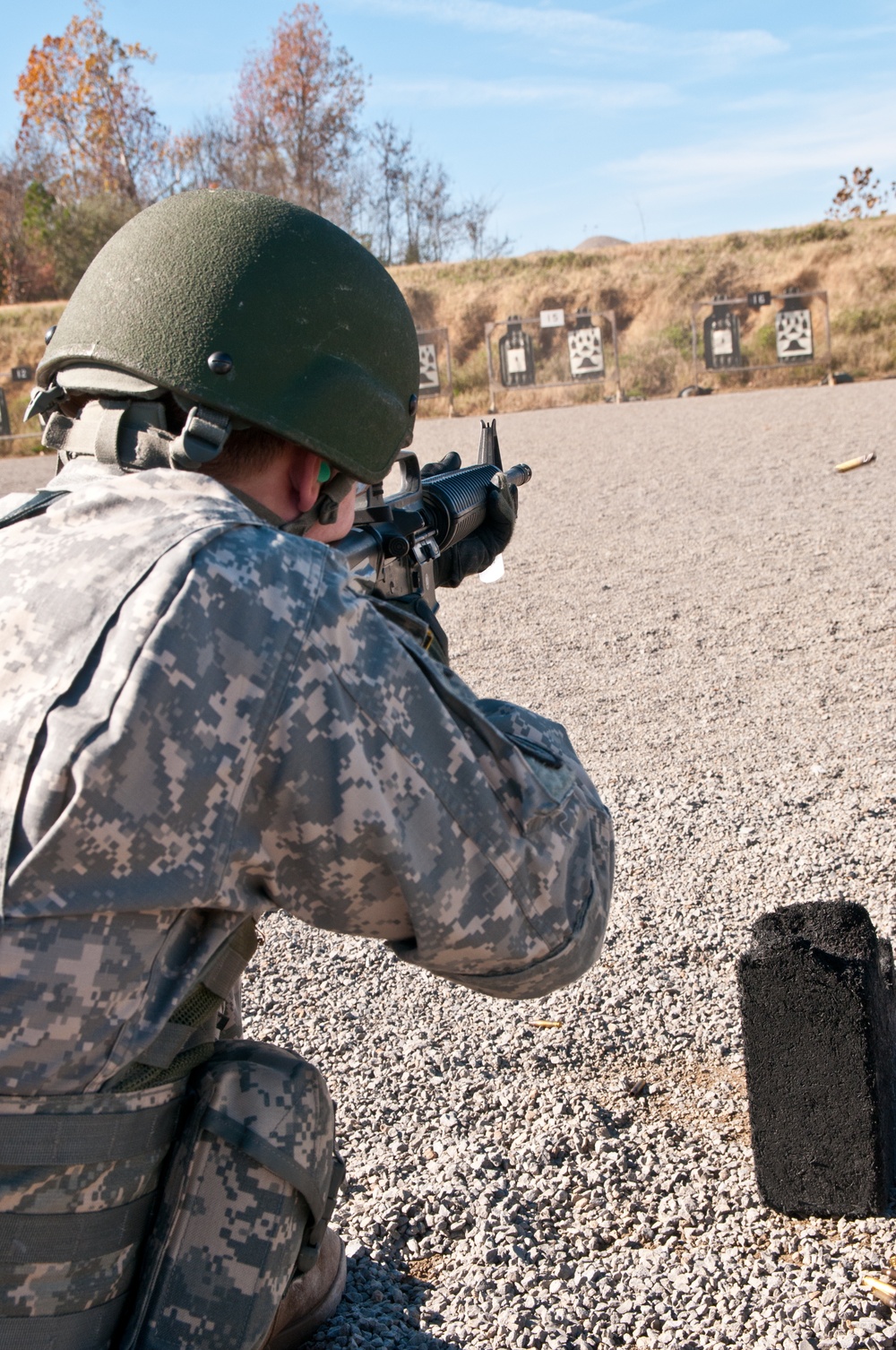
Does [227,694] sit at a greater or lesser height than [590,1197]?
greater

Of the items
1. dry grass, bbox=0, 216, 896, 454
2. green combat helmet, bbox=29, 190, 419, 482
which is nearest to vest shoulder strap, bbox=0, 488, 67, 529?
green combat helmet, bbox=29, 190, 419, 482

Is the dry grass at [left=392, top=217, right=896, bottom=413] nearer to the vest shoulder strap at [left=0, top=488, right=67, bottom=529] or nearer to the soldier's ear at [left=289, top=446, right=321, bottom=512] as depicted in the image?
the soldier's ear at [left=289, top=446, right=321, bottom=512]

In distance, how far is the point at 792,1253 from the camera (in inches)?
84.0

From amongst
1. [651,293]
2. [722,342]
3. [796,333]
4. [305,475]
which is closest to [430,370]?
[722,342]

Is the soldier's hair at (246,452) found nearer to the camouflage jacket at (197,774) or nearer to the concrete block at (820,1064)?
the camouflage jacket at (197,774)

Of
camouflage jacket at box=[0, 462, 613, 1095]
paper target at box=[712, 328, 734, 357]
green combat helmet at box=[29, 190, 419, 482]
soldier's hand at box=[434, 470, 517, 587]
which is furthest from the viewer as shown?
paper target at box=[712, 328, 734, 357]

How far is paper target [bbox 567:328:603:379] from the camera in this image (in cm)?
2262

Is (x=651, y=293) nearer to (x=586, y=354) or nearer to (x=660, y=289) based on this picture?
(x=660, y=289)

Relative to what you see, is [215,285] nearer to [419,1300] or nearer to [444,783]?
[444,783]

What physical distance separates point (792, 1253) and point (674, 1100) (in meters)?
0.48

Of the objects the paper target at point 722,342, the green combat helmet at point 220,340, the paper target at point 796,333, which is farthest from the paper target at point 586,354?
the green combat helmet at point 220,340

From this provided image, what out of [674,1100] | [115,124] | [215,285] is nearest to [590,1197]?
[674,1100]

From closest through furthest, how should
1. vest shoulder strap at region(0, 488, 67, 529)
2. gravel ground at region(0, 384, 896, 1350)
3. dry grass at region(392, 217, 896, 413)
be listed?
1. vest shoulder strap at region(0, 488, 67, 529)
2. gravel ground at region(0, 384, 896, 1350)
3. dry grass at region(392, 217, 896, 413)

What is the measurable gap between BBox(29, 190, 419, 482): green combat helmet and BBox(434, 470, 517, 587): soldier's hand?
3.29 ft
